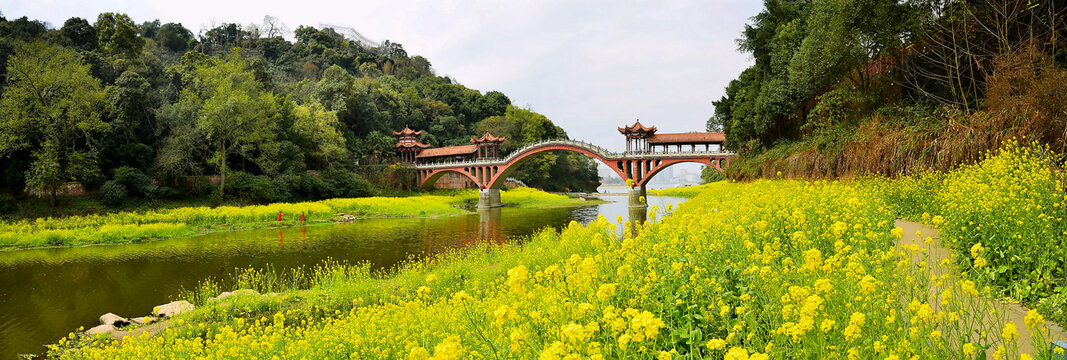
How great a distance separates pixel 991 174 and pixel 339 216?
30.3 m

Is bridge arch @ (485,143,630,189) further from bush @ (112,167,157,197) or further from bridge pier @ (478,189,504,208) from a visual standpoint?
bush @ (112,167,157,197)

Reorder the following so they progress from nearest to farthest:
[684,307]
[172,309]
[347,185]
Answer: [684,307], [172,309], [347,185]

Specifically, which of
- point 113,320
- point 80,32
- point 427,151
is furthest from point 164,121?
point 113,320

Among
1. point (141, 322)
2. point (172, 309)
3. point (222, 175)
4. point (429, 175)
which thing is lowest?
point (141, 322)

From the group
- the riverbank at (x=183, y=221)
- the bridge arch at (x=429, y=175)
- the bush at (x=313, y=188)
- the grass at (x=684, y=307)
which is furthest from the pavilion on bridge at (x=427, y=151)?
the grass at (x=684, y=307)

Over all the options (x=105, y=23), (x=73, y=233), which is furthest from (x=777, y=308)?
(x=105, y=23)

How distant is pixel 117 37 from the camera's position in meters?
41.4

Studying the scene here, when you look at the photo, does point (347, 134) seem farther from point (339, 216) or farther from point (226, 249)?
point (226, 249)

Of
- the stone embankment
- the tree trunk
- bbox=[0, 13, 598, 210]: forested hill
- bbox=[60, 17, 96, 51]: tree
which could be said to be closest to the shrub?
bbox=[0, 13, 598, 210]: forested hill

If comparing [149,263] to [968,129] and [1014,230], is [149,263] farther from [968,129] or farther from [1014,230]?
[968,129]

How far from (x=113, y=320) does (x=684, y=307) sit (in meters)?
10.3

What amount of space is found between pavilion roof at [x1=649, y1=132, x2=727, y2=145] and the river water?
2251cm

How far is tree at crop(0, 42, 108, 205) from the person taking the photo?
24922mm

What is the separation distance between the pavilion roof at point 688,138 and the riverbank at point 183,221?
64.1ft
